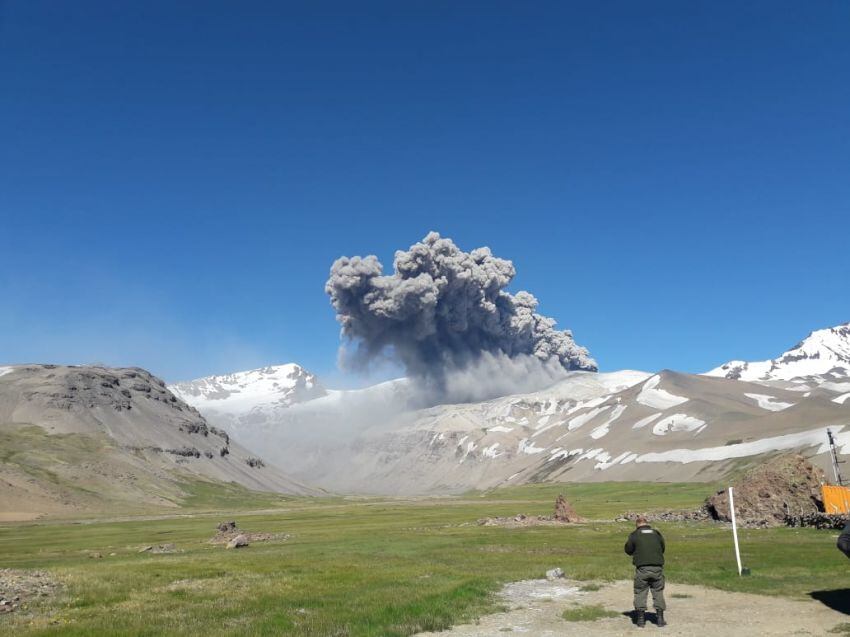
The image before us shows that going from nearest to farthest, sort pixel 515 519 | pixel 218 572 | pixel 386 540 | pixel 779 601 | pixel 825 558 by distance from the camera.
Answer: pixel 779 601, pixel 825 558, pixel 218 572, pixel 386 540, pixel 515 519

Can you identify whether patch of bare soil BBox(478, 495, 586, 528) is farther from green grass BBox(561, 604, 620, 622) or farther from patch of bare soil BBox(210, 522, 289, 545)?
green grass BBox(561, 604, 620, 622)

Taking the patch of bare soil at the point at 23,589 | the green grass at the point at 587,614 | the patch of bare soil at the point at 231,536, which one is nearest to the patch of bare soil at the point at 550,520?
the patch of bare soil at the point at 231,536

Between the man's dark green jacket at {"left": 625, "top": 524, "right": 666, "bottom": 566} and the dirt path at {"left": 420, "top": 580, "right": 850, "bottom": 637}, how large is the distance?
1711 mm

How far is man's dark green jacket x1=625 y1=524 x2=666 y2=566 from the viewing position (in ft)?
62.1

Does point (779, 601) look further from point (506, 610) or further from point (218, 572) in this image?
point (218, 572)

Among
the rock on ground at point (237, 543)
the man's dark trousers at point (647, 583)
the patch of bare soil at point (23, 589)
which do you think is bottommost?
the rock on ground at point (237, 543)

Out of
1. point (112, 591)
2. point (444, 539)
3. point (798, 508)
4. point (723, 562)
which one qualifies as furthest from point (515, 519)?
point (112, 591)

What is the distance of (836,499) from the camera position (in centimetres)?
4719

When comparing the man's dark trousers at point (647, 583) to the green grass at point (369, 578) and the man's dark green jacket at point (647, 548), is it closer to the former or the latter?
the man's dark green jacket at point (647, 548)

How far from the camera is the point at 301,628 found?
1873 cm

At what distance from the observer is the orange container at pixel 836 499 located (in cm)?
4644

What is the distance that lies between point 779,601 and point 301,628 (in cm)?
1494

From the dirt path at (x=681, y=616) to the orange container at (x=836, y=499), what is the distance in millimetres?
29627

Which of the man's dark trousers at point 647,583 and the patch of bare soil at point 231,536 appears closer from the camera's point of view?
the man's dark trousers at point 647,583
